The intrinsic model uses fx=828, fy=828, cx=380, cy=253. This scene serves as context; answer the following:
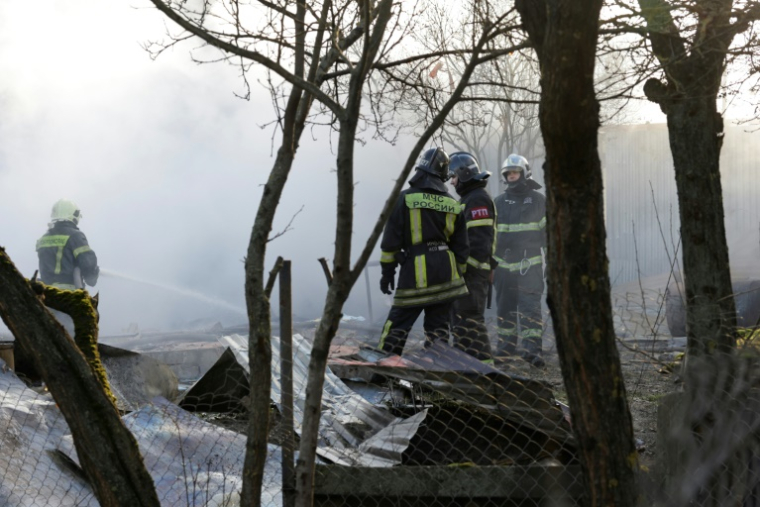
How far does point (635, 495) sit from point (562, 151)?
1.10m

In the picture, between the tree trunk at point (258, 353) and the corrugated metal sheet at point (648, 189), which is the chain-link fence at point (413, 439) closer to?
the tree trunk at point (258, 353)

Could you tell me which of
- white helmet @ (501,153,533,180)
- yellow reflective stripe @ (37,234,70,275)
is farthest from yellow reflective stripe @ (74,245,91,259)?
white helmet @ (501,153,533,180)

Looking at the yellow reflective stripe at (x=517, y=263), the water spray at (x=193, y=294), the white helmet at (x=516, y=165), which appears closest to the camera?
the yellow reflective stripe at (x=517, y=263)

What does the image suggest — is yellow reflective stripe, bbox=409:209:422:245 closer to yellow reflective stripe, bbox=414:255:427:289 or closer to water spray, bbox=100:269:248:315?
yellow reflective stripe, bbox=414:255:427:289

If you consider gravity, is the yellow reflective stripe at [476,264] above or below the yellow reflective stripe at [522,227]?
below

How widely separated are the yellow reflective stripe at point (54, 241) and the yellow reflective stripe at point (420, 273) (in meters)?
3.81

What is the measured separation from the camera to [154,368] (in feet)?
20.2

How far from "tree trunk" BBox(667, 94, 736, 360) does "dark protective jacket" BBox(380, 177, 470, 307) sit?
2.63m

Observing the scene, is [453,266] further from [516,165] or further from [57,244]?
[57,244]

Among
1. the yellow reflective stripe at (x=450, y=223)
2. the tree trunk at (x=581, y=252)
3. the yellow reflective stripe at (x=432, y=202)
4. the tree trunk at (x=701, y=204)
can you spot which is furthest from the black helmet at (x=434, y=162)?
the tree trunk at (x=581, y=252)

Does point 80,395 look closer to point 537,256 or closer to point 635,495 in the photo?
point 635,495

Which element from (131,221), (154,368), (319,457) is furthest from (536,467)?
(131,221)

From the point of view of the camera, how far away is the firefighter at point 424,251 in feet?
21.7

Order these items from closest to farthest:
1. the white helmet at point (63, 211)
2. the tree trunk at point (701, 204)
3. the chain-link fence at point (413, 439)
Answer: the chain-link fence at point (413, 439) → the tree trunk at point (701, 204) → the white helmet at point (63, 211)
